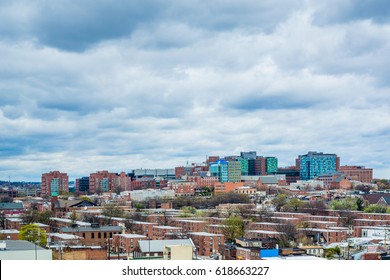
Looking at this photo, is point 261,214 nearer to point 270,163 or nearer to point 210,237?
point 210,237

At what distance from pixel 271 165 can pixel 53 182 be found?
850 inches

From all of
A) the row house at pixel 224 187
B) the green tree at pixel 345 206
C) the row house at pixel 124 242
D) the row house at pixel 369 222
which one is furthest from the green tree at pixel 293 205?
the row house at pixel 224 187

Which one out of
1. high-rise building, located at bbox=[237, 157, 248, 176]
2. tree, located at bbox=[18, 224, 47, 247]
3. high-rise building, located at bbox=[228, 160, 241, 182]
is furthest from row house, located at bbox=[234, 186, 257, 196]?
tree, located at bbox=[18, 224, 47, 247]

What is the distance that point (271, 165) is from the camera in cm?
6031

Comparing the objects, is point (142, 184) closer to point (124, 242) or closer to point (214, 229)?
point (214, 229)

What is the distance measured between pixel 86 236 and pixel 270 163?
45205 millimetres

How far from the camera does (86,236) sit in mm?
16172

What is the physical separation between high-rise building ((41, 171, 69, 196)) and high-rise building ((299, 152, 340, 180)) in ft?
69.6

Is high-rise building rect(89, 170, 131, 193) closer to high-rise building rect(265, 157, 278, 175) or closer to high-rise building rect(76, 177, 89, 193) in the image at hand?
high-rise building rect(76, 177, 89, 193)

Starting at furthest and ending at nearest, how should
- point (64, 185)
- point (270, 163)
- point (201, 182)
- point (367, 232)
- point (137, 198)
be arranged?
1. point (270, 163)
2. point (64, 185)
3. point (201, 182)
4. point (137, 198)
5. point (367, 232)

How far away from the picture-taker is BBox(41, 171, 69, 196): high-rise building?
47.6 m
